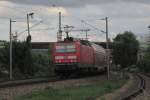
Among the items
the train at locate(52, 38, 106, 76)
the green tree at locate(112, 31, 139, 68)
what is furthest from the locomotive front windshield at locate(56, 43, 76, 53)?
the green tree at locate(112, 31, 139, 68)

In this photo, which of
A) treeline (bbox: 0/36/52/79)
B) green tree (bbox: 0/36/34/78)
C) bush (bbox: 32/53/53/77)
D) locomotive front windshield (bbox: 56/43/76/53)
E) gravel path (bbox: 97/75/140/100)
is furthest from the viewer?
bush (bbox: 32/53/53/77)

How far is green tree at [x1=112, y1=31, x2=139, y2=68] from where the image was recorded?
141625 millimetres

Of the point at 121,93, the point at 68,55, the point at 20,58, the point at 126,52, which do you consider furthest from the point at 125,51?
the point at 121,93

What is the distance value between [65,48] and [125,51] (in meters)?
94.1

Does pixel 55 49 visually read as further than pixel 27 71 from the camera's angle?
No

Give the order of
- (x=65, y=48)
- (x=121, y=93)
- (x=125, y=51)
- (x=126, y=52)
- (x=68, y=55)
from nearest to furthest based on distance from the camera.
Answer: (x=121, y=93) < (x=68, y=55) < (x=65, y=48) < (x=126, y=52) < (x=125, y=51)

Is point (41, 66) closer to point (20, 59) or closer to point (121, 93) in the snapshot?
point (20, 59)

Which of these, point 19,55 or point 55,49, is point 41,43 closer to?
point 19,55

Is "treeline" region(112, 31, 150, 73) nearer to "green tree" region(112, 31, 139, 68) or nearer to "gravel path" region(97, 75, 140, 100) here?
"green tree" region(112, 31, 139, 68)

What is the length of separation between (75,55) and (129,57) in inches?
3720

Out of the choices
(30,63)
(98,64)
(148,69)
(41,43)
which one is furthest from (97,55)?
(41,43)

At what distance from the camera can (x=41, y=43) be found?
138875mm

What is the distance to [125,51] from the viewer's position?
14288cm

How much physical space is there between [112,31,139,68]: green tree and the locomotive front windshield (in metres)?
89.1
